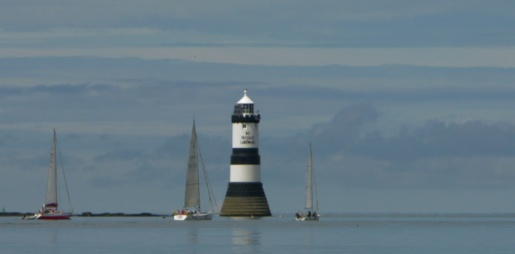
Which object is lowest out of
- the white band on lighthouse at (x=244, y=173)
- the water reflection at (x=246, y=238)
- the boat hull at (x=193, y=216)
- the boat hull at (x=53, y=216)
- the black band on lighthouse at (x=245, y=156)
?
the water reflection at (x=246, y=238)

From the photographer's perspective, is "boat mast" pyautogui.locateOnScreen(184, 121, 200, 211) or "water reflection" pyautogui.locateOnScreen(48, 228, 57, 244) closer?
"water reflection" pyautogui.locateOnScreen(48, 228, 57, 244)

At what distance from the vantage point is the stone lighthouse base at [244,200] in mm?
103750

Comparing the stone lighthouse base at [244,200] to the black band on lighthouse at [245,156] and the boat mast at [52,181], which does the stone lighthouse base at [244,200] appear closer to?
the black band on lighthouse at [245,156]

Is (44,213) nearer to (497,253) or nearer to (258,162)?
(258,162)

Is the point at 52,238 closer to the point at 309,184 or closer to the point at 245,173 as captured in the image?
the point at 245,173

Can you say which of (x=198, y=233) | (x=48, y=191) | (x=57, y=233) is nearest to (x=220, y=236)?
(x=198, y=233)

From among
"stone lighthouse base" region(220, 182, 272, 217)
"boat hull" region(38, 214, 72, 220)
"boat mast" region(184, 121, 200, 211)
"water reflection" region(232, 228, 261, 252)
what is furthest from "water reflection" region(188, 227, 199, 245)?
"boat hull" region(38, 214, 72, 220)

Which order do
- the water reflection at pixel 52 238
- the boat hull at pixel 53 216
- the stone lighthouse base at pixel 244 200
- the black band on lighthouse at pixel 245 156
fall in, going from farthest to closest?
the boat hull at pixel 53 216
the stone lighthouse base at pixel 244 200
the black band on lighthouse at pixel 245 156
the water reflection at pixel 52 238

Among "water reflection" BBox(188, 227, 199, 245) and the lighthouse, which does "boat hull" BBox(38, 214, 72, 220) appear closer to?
the lighthouse

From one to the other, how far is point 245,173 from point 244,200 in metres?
2.51

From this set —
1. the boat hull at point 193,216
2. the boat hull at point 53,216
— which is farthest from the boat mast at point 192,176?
the boat hull at point 53,216

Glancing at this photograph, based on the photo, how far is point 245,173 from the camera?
103125mm

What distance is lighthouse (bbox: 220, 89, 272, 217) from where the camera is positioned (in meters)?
103

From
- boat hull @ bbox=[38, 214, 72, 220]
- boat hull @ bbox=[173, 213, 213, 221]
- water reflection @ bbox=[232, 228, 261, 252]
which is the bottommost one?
water reflection @ bbox=[232, 228, 261, 252]
